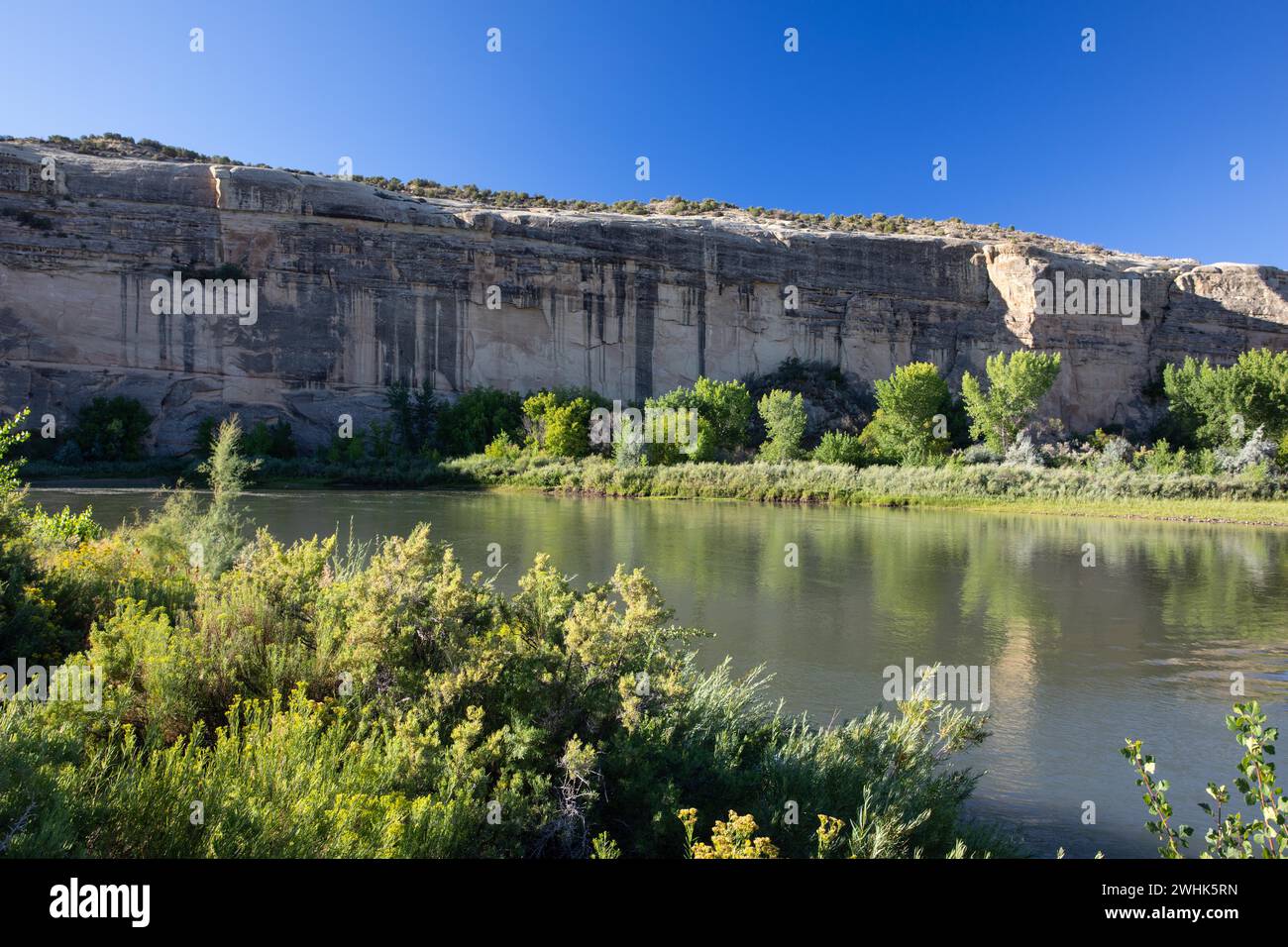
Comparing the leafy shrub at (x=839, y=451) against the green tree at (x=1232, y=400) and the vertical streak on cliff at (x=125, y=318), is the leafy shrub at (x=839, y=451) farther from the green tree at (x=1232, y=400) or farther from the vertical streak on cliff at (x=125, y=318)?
the vertical streak on cliff at (x=125, y=318)

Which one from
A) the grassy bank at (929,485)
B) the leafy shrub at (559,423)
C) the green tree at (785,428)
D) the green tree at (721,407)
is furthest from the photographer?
the green tree at (721,407)

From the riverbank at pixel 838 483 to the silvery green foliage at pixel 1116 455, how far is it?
1.72 m

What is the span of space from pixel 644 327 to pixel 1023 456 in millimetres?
22993

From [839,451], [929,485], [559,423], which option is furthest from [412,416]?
[929,485]

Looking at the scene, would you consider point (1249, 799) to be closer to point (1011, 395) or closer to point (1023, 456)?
point (1023, 456)

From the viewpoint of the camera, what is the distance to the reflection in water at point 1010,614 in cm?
574

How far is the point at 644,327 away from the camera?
4912 centimetres

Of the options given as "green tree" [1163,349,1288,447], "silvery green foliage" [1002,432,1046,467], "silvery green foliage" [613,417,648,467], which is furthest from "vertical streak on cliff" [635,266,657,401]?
"green tree" [1163,349,1288,447]

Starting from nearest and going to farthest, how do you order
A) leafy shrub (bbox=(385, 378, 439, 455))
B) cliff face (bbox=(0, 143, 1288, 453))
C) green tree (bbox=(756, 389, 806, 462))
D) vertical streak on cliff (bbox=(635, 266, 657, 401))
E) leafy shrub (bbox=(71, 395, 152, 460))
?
1. leafy shrub (bbox=(71, 395, 152, 460))
2. cliff face (bbox=(0, 143, 1288, 453))
3. green tree (bbox=(756, 389, 806, 462))
4. leafy shrub (bbox=(385, 378, 439, 455))
5. vertical streak on cliff (bbox=(635, 266, 657, 401))

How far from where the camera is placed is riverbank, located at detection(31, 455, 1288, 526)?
101 ft

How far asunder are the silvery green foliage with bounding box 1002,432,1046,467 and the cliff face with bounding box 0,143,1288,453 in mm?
13442

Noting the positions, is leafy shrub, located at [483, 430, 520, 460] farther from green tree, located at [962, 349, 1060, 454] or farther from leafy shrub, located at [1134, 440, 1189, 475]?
leafy shrub, located at [1134, 440, 1189, 475]

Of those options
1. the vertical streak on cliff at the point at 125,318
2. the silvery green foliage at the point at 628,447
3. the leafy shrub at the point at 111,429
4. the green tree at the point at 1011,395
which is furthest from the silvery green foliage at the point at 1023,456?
the vertical streak on cliff at the point at 125,318
